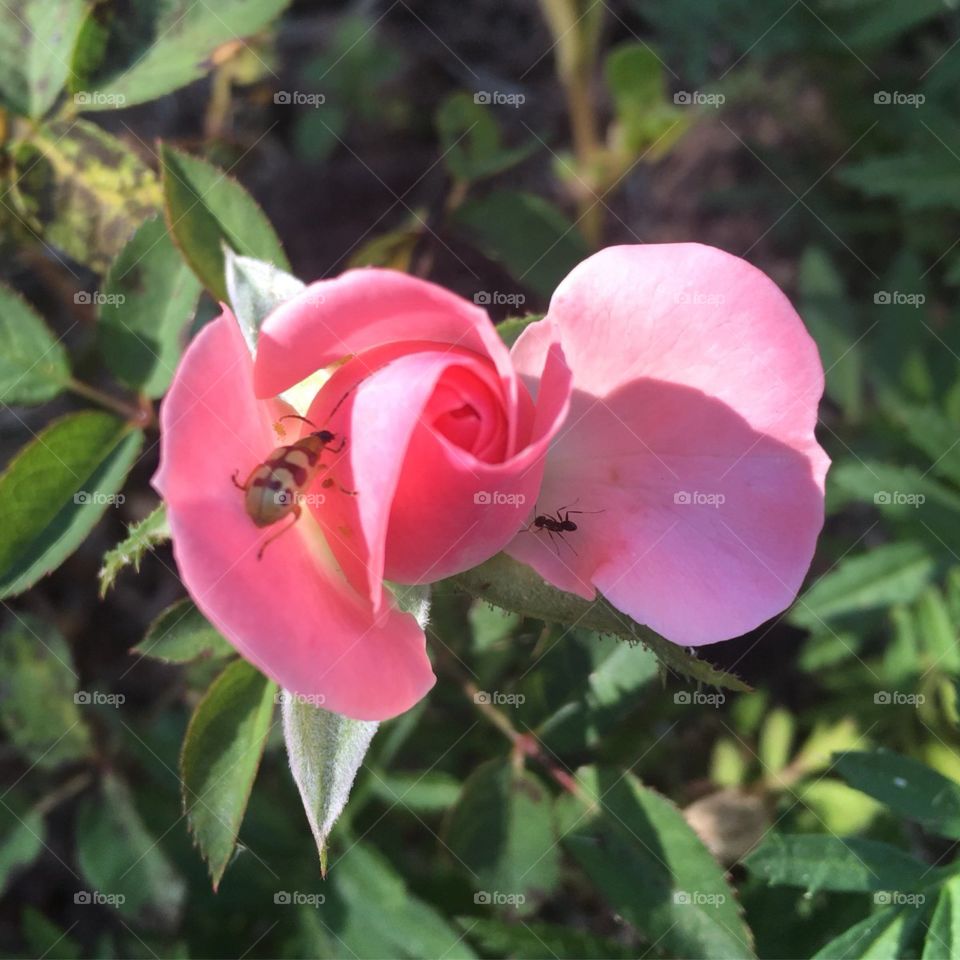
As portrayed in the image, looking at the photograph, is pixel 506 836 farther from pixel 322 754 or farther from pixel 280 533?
pixel 280 533

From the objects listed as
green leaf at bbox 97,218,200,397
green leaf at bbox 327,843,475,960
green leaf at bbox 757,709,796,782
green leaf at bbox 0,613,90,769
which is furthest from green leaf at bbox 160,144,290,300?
green leaf at bbox 757,709,796,782

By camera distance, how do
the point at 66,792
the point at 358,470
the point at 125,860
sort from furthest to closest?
the point at 66,792, the point at 125,860, the point at 358,470

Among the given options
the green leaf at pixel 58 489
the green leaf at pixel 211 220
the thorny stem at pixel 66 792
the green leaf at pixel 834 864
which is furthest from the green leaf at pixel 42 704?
the green leaf at pixel 834 864

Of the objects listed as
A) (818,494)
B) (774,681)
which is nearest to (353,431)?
(818,494)

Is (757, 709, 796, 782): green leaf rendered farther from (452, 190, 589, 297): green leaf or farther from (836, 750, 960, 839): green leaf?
(452, 190, 589, 297): green leaf

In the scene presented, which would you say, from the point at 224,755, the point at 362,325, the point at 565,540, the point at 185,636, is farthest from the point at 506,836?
the point at 362,325

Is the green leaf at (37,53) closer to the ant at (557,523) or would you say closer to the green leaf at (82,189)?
the green leaf at (82,189)

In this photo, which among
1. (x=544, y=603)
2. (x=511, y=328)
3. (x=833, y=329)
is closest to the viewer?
(x=544, y=603)
